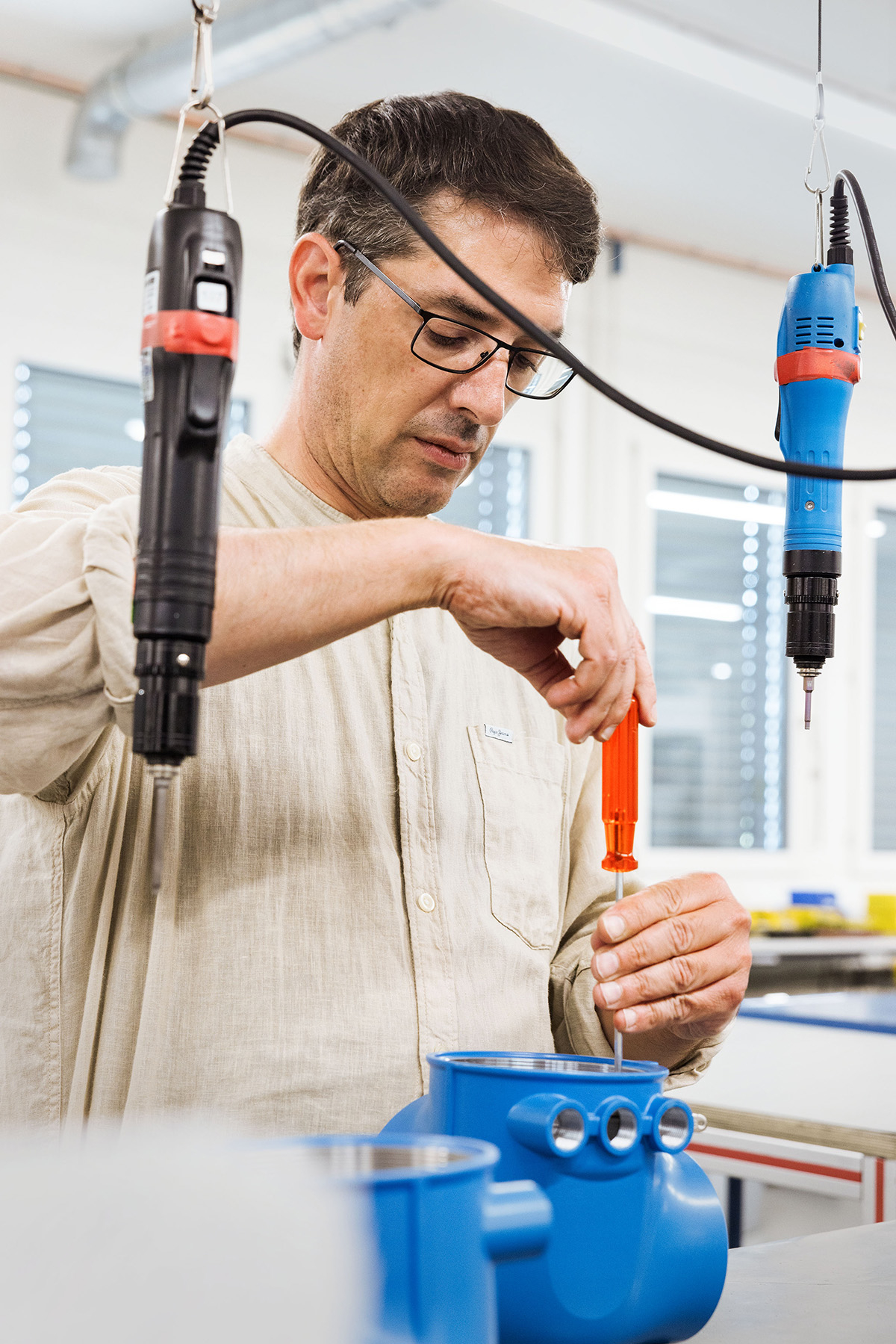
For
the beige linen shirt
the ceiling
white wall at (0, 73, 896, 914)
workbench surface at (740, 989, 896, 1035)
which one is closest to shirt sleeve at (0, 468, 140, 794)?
the beige linen shirt

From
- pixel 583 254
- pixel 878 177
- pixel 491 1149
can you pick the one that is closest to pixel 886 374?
pixel 878 177

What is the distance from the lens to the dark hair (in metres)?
1.10

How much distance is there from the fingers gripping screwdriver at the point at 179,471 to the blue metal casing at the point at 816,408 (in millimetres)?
385

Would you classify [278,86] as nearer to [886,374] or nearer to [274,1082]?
[886,374]

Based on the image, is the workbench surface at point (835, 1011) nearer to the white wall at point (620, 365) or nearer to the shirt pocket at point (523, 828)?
the shirt pocket at point (523, 828)

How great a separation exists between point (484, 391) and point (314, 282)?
0.22 meters

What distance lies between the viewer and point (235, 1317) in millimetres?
342

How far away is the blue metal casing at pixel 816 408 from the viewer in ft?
2.48

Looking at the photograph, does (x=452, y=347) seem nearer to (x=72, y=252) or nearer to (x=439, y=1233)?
(x=439, y=1233)

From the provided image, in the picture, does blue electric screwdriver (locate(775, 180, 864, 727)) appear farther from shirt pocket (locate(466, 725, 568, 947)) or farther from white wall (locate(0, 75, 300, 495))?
white wall (locate(0, 75, 300, 495))

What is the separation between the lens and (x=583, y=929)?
4.10ft

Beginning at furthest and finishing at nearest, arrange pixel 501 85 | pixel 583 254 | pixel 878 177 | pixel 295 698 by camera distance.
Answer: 1. pixel 878 177
2. pixel 501 85
3. pixel 583 254
4. pixel 295 698

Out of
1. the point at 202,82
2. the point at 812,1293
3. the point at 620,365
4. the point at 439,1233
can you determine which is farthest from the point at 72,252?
the point at 439,1233

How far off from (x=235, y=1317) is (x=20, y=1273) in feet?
0.18
